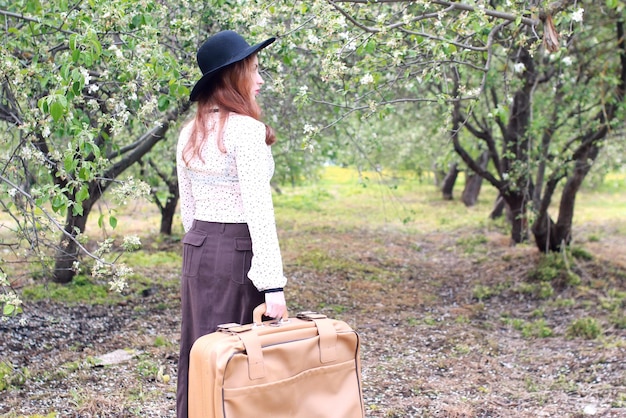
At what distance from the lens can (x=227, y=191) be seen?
9.18 ft

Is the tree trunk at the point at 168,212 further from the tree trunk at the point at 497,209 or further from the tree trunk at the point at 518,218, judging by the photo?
the tree trunk at the point at 497,209

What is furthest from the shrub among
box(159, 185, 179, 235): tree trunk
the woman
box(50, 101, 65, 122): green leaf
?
box(159, 185, 179, 235): tree trunk

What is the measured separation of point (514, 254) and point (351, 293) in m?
3.56

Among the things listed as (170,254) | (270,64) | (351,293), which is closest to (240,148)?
(270,64)

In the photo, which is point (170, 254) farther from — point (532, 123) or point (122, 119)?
point (122, 119)

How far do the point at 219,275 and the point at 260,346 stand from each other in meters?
0.45

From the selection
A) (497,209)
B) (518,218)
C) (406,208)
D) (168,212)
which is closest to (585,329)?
(518,218)

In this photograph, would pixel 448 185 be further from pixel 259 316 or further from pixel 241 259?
pixel 259 316

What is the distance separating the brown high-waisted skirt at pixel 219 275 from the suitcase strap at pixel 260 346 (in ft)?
0.99

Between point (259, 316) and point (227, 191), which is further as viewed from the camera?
point (227, 191)

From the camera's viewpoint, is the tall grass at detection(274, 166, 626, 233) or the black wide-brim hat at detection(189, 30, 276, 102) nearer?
the black wide-brim hat at detection(189, 30, 276, 102)

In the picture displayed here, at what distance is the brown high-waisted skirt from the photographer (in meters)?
2.77

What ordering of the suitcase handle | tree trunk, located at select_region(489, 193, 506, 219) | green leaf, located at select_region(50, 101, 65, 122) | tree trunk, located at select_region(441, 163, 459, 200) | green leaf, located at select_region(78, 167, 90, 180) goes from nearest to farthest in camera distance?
the suitcase handle → green leaf, located at select_region(50, 101, 65, 122) → green leaf, located at select_region(78, 167, 90, 180) → tree trunk, located at select_region(489, 193, 506, 219) → tree trunk, located at select_region(441, 163, 459, 200)

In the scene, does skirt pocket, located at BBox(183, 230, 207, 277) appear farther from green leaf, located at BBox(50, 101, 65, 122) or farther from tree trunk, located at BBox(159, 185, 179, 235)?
tree trunk, located at BBox(159, 185, 179, 235)
